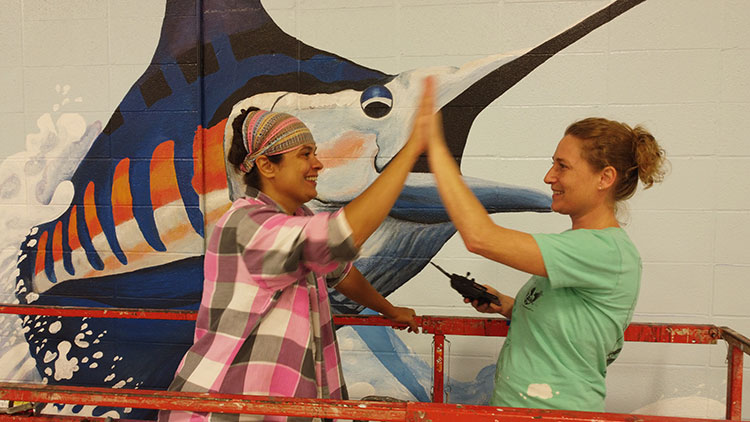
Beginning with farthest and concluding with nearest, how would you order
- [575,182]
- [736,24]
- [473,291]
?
[736,24], [473,291], [575,182]

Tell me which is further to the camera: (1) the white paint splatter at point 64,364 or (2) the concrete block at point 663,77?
(1) the white paint splatter at point 64,364

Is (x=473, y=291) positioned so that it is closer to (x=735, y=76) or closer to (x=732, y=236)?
(x=732, y=236)

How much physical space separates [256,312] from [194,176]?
1.57 meters

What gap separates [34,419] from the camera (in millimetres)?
1311

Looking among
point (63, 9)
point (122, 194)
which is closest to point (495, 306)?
point (122, 194)

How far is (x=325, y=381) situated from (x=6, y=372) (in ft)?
8.01

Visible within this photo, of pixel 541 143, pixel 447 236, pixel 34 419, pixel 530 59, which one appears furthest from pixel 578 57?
pixel 34 419

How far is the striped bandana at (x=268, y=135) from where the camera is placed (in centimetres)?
139

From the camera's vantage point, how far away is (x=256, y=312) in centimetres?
127

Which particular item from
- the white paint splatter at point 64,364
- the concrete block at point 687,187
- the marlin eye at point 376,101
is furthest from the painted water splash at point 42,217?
the concrete block at point 687,187

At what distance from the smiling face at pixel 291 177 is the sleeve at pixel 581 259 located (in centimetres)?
63

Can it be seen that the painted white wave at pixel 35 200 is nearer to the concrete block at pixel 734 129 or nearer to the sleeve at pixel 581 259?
the sleeve at pixel 581 259

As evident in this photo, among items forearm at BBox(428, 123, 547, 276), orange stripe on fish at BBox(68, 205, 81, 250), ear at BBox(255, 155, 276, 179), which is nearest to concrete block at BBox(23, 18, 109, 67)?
orange stripe on fish at BBox(68, 205, 81, 250)

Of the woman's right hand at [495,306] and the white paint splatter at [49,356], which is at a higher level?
the woman's right hand at [495,306]
